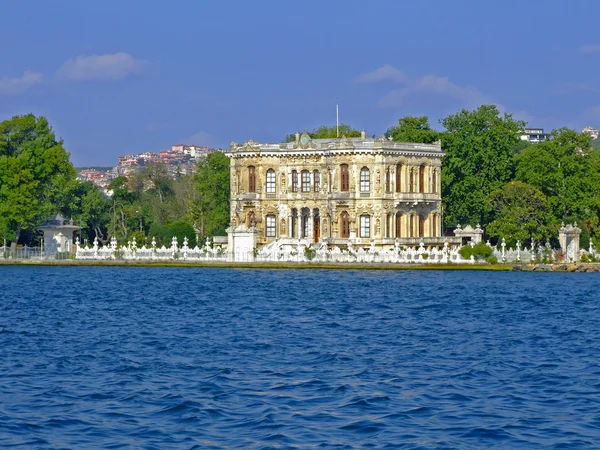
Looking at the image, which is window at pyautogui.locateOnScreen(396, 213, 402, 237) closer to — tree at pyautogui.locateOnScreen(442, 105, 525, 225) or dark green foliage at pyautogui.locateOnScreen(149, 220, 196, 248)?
tree at pyautogui.locateOnScreen(442, 105, 525, 225)

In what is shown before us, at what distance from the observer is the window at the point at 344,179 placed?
3150 inches

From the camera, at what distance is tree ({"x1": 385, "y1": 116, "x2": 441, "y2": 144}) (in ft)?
282

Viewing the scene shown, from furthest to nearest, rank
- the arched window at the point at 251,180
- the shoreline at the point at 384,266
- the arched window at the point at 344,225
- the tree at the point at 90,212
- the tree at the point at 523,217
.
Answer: the tree at the point at 90,212
the arched window at the point at 251,180
the arched window at the point at 344,225
the tree at the point at 523,217
the shoreline at the point at 384,266

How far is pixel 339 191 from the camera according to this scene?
263 feet

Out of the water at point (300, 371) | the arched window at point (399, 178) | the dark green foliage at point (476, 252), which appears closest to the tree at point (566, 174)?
the arched window at point (399, 178)

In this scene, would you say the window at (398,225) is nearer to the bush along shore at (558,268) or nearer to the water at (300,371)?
the bush along shore at (558,268)

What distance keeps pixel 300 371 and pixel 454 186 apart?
57332 millimetres

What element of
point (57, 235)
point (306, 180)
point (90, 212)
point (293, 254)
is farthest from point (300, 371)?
point (90, 212)

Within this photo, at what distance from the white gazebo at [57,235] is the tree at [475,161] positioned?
23.2 metres

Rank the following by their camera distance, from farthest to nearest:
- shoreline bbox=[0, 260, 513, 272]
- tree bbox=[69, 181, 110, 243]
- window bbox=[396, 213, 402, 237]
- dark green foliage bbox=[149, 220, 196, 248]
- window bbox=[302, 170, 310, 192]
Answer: dark green foliage bbox=[149, 220, 196, 248] → tree bbox=[69, 181, 110, 243] → window bbox=[302, 170, 310, 192] → window bbox=[396, 213, 402, 237] → shoreline bbox=[0, 260, 513, 272]

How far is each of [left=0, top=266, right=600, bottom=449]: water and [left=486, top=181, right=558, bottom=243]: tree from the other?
2570cm

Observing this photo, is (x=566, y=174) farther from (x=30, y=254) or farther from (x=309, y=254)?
(x=30, y=254)

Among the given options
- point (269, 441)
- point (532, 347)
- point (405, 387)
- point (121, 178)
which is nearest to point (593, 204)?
point (121, 178)

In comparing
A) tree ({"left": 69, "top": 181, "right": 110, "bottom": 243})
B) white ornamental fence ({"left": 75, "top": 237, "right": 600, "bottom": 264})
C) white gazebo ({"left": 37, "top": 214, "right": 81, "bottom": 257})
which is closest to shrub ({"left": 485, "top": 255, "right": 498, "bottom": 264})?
white ornamental fence ({"left": 75, "top": 237, "right": 600, "bottom": 264})
